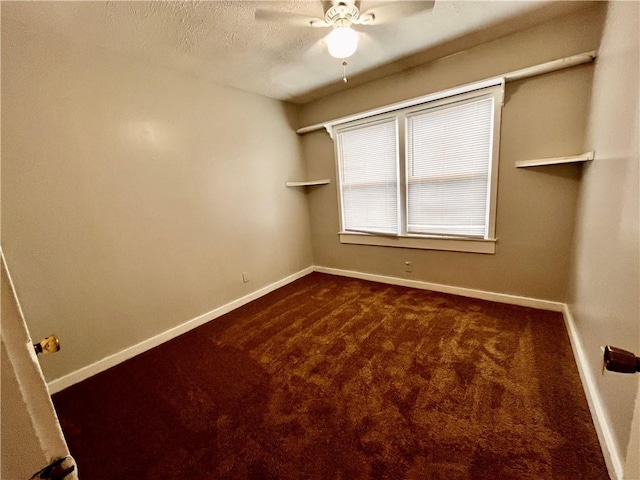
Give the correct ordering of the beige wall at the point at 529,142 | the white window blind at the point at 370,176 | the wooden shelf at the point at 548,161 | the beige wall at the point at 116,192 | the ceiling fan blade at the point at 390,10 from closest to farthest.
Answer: the ceiling fan blade at the point at 390,10, the beige wall at the point at 116,192, the wooden shelf at the point at 548,161, the beige wall at the point at 529,142, the white window blind at the point at 370,176

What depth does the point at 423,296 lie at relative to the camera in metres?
2.96

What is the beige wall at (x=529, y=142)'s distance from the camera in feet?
6.85

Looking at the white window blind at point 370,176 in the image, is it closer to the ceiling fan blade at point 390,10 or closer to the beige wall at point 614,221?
the ceiling fan blade at point 390,10

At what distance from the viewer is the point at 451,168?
275 centimetres

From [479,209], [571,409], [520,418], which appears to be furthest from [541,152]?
[520,418]

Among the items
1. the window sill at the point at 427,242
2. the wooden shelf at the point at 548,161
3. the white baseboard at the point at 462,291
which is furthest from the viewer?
the window sill at the point at 427,242

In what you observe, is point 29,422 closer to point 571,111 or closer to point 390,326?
point 390,326

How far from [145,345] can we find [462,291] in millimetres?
3236

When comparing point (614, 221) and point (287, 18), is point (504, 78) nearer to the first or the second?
point (614, 221)

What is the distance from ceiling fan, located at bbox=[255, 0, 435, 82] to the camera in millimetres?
1653

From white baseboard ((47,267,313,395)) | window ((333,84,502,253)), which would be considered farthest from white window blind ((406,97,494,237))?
white baseboard ((47,267,313,395))

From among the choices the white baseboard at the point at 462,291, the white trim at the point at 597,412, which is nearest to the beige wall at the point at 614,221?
the white trim at the point at 597,412

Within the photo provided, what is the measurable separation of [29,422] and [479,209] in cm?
315

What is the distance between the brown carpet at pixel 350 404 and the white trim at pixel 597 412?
4 cm
